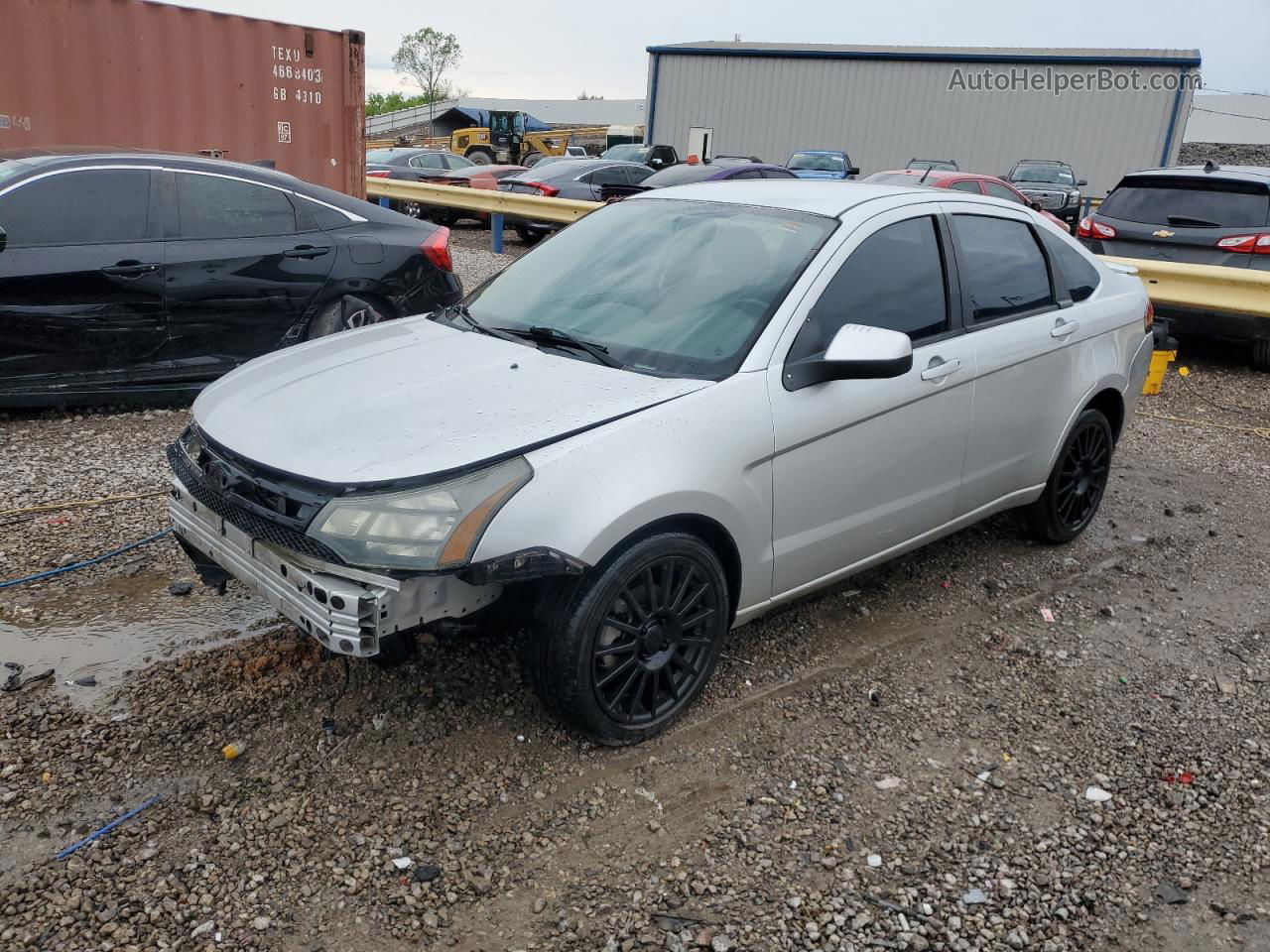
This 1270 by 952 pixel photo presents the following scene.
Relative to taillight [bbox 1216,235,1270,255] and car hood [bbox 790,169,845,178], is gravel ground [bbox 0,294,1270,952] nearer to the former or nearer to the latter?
taillight [bbox 1216,235,1270,255]

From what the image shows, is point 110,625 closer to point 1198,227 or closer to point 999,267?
point 999,267

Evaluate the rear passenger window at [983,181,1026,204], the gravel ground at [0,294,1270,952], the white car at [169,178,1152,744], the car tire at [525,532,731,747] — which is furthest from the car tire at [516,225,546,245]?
the car tire at [525,532,731,747]

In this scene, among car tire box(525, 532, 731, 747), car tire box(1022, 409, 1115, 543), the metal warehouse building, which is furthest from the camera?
A: the metal warehouse building

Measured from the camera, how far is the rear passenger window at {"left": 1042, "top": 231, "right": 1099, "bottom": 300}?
187 inches

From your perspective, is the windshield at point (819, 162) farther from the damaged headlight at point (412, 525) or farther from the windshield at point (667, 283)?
the damaged headlight at point (412, 525)

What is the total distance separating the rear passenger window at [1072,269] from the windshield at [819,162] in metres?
16.2

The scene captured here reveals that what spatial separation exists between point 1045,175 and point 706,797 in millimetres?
21393

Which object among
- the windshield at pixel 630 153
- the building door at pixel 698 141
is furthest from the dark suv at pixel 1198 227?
the building door at pixel 698 141

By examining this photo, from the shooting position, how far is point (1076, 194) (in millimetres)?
19156

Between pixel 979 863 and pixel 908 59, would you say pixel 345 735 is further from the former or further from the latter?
pixel 908 59

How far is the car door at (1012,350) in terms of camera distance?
4.21 metres

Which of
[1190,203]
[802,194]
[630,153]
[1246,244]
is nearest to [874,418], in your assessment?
[802,194]

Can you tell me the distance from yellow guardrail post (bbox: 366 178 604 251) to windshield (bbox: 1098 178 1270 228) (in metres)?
6.20

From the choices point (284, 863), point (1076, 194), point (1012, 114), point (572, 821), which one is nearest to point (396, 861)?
point (284, 863)
